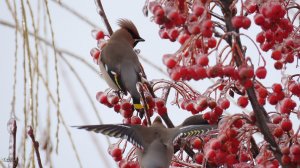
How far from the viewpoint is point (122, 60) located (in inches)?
93.1

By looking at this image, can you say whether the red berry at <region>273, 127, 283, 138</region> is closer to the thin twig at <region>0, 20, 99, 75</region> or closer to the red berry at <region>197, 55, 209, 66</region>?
the red berry at <region>197, 55, 209, 66</region>

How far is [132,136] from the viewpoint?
1789 millimetres

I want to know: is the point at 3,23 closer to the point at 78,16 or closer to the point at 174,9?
the point at 78,16

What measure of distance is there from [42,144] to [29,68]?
21 centimetres

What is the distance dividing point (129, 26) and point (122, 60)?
0.46 ft

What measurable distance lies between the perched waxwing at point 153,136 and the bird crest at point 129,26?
435 mm

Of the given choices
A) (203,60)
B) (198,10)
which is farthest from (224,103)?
(198,10)

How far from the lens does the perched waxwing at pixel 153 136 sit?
1742 mm

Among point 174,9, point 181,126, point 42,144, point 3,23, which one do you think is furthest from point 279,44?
point 3,23

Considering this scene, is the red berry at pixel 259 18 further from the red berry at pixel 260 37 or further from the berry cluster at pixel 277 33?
the red berry at pixel 260 37

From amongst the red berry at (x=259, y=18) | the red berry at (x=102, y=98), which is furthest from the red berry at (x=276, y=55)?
the red berry at (x=102, y=98)

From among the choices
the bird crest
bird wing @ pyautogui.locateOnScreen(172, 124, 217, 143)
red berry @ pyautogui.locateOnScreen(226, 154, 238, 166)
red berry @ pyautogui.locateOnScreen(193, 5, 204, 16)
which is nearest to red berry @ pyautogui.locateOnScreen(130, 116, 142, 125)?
bird wing @ pyautogui.locateOnScreen(172, 124, 217, 143)

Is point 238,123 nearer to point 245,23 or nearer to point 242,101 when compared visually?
point 242,101

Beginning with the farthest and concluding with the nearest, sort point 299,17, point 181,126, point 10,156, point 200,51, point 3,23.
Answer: point 181,126, point 3,23, point 299,17, point 200,51, point 10,156
